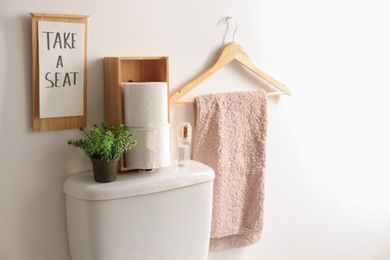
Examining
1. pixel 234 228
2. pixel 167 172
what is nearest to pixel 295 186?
pixel 234 228

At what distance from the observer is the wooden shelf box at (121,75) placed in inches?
47.5

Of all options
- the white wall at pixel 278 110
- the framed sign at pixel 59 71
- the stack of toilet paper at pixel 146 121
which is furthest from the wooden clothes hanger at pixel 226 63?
the framed sign at pixel 59 71

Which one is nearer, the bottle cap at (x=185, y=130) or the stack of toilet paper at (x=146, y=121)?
the stack of toilet paper at (x=146, y=121)

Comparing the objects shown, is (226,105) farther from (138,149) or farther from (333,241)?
(333,241)

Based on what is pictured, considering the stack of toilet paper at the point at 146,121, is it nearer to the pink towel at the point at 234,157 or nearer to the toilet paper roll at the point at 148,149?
the toilet paper roll at the point at 148,149

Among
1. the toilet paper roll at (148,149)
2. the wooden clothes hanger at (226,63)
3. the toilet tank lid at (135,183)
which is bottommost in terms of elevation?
the toilet tank lid at (135,183)

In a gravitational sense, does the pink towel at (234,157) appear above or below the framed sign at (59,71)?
below

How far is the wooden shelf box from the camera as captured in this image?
121 cm

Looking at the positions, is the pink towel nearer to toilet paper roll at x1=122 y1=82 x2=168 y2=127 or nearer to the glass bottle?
the glass bottle

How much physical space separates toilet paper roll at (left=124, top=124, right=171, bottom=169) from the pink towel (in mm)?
216

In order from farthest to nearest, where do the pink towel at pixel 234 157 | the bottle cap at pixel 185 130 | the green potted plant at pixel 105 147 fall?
the pink towel at pixel 234 157
the bottle cap at pixel 185 130
the green potted plant at pixel 105 147

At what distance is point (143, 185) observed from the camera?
1189mm

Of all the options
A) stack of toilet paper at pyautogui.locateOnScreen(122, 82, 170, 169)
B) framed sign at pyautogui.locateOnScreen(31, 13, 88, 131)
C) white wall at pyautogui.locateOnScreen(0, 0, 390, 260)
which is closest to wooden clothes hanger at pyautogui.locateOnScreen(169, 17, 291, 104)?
white wall at pyautogui.locateOnScreen(0, 0, 390, 260)

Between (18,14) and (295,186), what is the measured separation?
1093 millimetres
